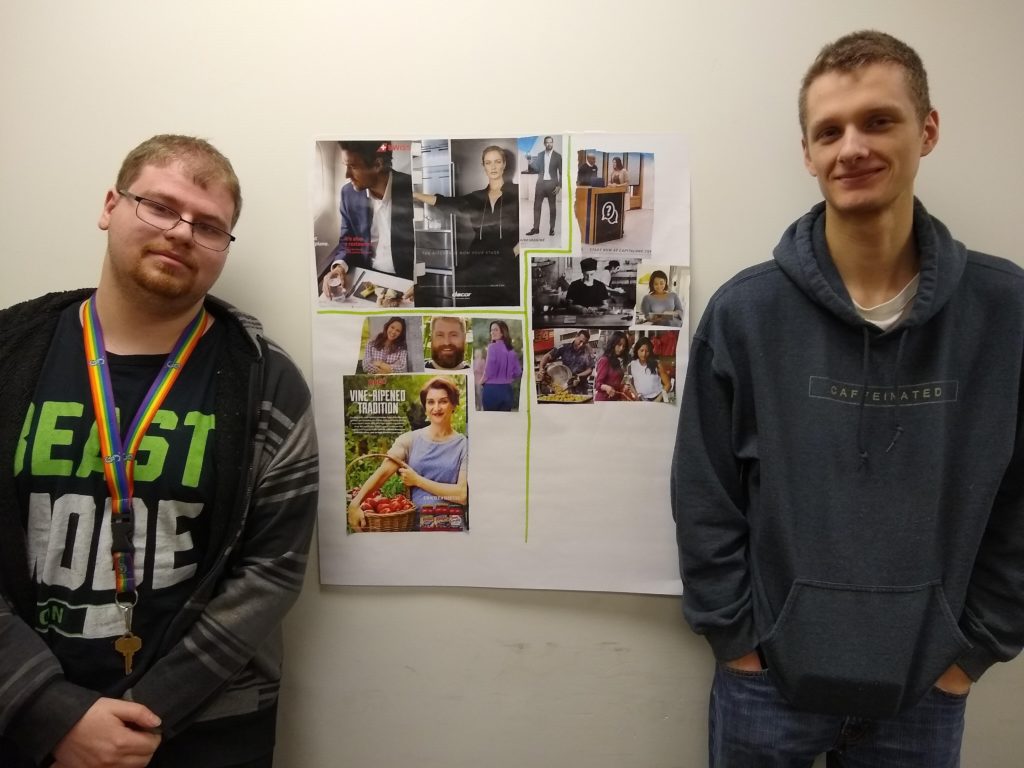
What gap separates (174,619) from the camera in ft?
3.07

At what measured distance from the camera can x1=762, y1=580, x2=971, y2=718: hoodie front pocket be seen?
3.01ft

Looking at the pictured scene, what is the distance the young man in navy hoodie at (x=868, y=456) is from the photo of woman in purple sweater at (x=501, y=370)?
32 cm

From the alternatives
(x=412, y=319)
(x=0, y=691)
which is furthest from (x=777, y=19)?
(x=0, y=691)

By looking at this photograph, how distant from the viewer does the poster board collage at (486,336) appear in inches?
43.4

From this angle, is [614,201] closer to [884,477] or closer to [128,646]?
[884,477]

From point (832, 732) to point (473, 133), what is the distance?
45.2 inches

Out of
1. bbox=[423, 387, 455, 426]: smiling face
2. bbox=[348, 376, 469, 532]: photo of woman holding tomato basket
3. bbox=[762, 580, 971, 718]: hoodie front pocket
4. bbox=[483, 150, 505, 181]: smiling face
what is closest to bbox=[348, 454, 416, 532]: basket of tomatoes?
bbox=[348, 376, 469, 532]: photo of woman holding tomato basket

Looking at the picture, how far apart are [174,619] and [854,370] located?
108 centimetres

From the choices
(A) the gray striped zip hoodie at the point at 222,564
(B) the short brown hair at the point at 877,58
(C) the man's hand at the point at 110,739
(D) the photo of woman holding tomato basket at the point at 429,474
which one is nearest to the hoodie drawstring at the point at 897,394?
(B) the short brown hair at the point at 877,58

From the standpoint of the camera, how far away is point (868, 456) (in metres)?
0.93

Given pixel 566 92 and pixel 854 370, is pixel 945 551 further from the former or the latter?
pixel 566 92

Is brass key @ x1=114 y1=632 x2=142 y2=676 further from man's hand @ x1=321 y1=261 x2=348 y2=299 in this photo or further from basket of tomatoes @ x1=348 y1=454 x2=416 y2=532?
man's hand @ x1=321 y1=261 x2=348 y2=299

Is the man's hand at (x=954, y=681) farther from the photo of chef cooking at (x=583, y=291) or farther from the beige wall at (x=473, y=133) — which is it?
the photo of chef cooking at (x=583, y=291)

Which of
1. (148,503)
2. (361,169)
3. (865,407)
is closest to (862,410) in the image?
(865,407)
